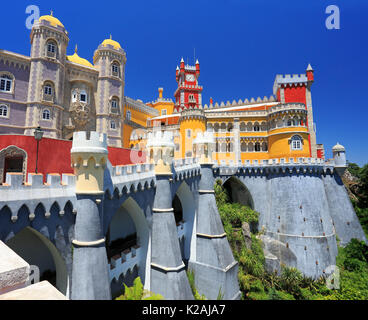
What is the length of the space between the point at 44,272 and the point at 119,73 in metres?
26.9

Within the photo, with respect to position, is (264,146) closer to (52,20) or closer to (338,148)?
(338,148)

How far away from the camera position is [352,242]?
25344 millimetres

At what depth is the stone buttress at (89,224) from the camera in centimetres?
812

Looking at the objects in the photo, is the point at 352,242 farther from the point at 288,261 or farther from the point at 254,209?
the point at 254,209

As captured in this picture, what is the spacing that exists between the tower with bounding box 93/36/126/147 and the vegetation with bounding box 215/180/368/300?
1927 cm

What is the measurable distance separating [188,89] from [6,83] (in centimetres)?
3285

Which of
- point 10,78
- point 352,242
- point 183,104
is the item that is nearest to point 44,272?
point 10,78

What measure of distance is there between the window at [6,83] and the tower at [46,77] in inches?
78.2

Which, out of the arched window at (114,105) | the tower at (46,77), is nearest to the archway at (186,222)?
the arched window at (114,105)

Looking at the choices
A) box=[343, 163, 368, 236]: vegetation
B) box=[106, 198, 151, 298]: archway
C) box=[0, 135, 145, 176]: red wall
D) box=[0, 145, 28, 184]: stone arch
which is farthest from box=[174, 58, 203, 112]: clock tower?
box=[0, 145, 28, 184]: stone arch

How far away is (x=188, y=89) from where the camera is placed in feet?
148

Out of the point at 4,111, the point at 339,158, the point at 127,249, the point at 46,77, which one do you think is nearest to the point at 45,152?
the point at 127,249

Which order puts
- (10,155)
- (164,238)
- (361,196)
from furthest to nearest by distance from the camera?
(361,196), (164,238), (10,155)

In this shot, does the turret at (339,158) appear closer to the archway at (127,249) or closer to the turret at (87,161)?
the archway at (127,249)
